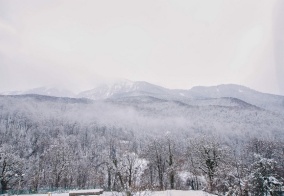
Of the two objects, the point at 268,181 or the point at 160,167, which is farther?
the point at 160,167

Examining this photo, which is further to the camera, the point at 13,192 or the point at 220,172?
the point at 13,192

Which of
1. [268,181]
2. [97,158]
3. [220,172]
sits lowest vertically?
[97,158]

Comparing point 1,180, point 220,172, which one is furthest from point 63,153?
point 220,172


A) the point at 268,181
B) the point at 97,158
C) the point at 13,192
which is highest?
the point at 268,181

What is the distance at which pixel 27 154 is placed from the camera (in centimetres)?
17112

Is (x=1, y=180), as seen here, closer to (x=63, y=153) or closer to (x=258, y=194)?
(x=63, y=153)

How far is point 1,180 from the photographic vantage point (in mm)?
63250

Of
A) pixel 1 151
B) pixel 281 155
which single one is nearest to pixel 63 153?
pixel 1 151

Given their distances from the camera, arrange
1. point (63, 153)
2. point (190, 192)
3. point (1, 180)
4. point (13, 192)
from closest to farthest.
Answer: point (190, 192) < point (13, 192) < point (1, 180) < point (63, 153)

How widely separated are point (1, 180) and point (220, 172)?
47.6 meters

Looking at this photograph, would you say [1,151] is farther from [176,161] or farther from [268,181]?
[268,181]

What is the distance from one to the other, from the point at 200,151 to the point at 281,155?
3450 cm

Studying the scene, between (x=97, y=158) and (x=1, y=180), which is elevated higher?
(x=1, y=180)

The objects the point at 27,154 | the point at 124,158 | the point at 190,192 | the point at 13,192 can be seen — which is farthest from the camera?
the point at 27,154
